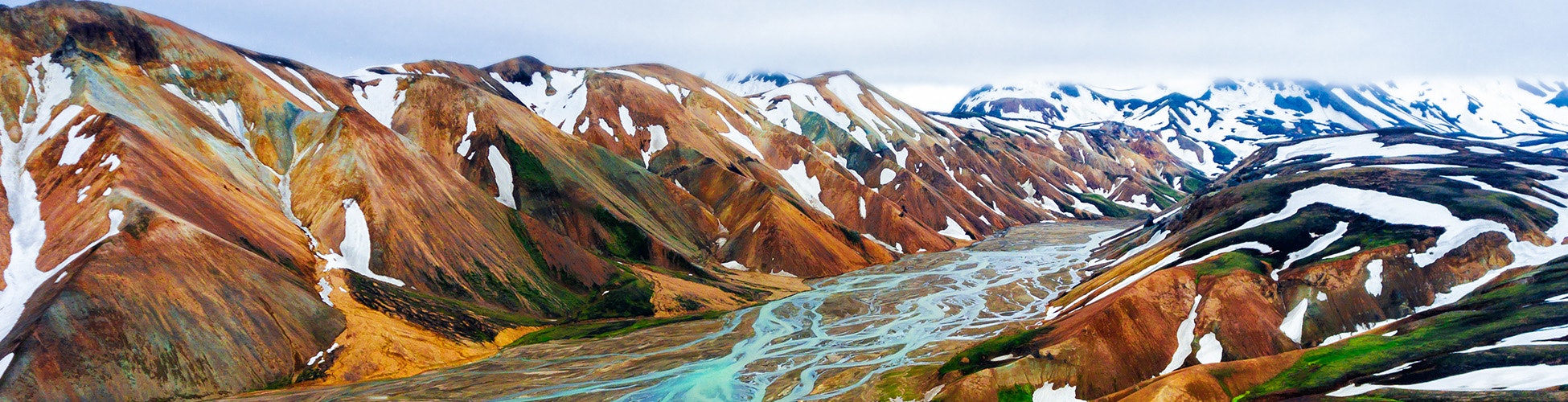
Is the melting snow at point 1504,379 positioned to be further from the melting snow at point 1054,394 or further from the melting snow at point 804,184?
the melting snow at point 804,184

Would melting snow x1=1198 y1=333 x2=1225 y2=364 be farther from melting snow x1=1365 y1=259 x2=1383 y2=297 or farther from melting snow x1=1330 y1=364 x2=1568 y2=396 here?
melting snow x1=1330 y1=364 x2=1568 y2=396

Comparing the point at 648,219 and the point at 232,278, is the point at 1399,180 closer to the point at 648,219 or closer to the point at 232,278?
the point at 648,219

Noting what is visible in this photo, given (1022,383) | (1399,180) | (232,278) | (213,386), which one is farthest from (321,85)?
(1399,180)

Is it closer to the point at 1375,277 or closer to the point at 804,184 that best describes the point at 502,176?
the point at 804,184

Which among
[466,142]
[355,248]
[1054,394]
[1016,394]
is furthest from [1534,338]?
[466,142]

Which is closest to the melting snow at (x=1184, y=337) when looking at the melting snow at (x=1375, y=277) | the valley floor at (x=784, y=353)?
the melting snow at (x=1375, y=277)
